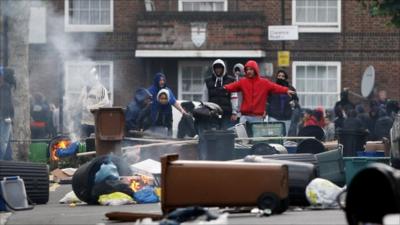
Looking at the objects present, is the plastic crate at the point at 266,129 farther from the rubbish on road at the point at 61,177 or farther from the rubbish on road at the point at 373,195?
the rubbish on road at the point at 373,195

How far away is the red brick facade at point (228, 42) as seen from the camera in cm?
3897

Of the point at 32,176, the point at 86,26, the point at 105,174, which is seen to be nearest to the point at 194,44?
the point at 86,26

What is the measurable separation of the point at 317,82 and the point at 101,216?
26450mm

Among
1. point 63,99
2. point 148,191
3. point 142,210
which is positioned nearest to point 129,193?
point 148,191

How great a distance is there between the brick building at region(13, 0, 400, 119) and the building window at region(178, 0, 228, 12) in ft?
0.10

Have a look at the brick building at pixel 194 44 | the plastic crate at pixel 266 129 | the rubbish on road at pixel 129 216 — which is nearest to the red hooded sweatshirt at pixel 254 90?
the plastic crate at pixel 266 129

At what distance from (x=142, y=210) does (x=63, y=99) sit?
77.5 ft

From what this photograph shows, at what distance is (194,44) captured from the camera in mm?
39000

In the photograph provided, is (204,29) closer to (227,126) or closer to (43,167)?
(227,126)

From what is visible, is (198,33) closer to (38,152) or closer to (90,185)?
(38,152)

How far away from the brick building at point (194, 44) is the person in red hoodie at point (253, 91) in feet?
58.3

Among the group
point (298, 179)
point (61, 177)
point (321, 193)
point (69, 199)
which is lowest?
point (61, 177)

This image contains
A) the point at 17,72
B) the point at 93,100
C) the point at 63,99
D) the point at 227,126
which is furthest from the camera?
the point at 63,99

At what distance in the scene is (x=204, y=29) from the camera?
38906mm
